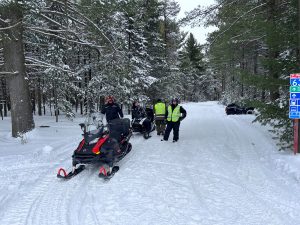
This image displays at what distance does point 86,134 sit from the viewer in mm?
7816

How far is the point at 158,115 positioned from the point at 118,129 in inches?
178

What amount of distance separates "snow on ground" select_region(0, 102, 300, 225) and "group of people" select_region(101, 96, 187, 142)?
55.0 inches

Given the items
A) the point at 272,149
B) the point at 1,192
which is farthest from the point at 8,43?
the point at 272,149

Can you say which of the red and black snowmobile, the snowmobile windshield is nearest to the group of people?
the red and black snowmobile

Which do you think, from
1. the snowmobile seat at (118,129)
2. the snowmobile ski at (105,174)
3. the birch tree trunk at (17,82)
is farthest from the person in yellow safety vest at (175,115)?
the birch tree trunk at (17,82)

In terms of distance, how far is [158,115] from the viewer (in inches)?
525

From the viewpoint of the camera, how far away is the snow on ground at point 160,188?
16.2 ft

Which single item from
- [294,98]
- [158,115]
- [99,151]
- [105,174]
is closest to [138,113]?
[158,115]

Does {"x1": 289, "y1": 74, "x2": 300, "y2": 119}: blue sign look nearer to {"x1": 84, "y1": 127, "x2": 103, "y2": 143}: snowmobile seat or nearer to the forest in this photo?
the forest

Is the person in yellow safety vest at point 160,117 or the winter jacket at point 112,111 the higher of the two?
the winter jacket at point 112,111

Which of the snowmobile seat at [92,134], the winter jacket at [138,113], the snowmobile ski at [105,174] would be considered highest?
the winter jacket at [138,113]

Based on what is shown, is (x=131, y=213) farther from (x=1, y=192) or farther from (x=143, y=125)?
(x=143, y=125)

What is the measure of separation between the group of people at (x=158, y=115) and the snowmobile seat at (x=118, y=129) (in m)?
0.66

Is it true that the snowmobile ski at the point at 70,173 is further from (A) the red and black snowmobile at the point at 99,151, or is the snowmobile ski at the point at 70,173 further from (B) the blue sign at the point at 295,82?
(B) the blue sign at the point at 295,82
